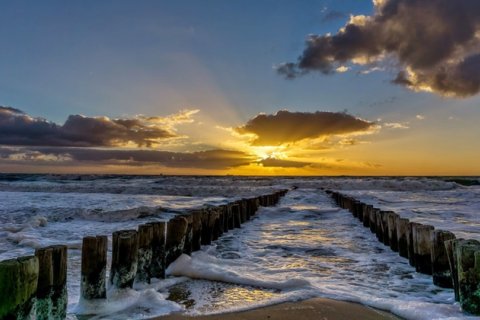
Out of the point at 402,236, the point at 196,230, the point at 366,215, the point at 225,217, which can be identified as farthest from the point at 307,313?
the point at 366,215

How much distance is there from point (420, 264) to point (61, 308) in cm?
500

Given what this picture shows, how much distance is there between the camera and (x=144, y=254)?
200 inches

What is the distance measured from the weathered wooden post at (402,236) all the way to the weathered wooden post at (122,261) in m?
4.82

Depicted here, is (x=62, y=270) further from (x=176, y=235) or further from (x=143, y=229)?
(x=176, y=235)

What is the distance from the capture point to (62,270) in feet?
11.9

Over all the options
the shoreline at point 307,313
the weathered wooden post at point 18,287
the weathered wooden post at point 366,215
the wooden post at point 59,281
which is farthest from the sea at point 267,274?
the weathered wooden post at point 18,287

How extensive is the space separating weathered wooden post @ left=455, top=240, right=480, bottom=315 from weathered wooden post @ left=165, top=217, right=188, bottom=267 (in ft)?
12.7

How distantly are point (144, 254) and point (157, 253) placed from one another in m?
0.37

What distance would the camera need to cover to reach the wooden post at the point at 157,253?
17.6ft

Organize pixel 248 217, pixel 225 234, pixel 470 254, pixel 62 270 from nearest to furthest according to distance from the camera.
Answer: pixel 62 270 → pixel 470 254 → pixel 225 234 → pixel 248 217

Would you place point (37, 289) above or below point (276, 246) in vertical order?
above

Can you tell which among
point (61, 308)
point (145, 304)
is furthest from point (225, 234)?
point (61, 308)

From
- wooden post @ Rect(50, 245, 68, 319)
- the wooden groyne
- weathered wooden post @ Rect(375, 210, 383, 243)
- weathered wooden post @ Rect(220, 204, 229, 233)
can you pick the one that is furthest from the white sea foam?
weathered wooden post @ Rect(375, 210, 383, 243)

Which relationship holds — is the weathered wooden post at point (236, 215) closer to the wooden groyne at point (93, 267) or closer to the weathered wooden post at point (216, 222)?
the weathered wooden post at point (216, 222)
